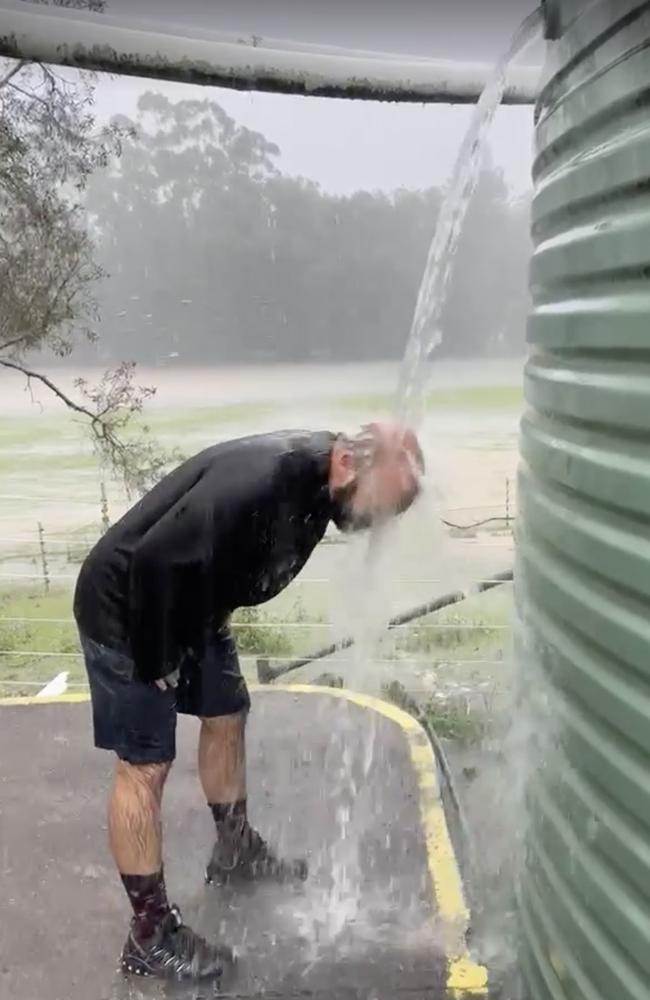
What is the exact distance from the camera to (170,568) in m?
2.20

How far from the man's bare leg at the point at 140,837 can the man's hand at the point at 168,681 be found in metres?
0.22

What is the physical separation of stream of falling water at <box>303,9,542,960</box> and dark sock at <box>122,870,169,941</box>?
0.42m

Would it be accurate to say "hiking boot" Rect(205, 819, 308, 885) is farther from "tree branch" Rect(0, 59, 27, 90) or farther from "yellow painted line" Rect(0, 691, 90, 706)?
"tree branch" Rect(0, 59, 27, 90)

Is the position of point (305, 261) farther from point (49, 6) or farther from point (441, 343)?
point (49, 6)

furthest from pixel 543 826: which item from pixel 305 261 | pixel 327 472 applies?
pixel 305 261

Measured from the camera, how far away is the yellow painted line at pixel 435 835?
2377 millimetres

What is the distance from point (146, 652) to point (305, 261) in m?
1.61

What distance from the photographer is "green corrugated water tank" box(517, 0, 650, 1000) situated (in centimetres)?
102

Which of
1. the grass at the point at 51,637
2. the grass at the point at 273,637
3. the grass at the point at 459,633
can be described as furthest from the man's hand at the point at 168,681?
the grass at the point at 51,637

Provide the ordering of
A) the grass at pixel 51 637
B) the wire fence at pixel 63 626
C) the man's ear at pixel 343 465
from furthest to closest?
the grass at pixel 51 637
the wire fence at pixel 63 626
the man's ear at pixel 343 465

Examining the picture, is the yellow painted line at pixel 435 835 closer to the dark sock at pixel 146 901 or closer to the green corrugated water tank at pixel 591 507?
the dark sock at pixel 146 901

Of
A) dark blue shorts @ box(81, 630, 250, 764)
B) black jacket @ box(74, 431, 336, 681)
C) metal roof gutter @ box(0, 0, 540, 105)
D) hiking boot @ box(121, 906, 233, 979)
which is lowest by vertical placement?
hiking boot @ box(121, 906, 233, 979)

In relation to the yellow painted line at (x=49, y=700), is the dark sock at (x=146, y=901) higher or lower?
higher

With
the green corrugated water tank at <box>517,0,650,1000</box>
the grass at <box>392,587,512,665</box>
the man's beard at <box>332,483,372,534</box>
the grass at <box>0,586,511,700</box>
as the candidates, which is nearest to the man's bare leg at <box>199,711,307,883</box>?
→ the man's beard at <box>332,483,372,534</box>
